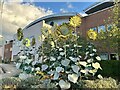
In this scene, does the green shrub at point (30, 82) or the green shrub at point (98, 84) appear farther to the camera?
the green shrub at point (30, 82)

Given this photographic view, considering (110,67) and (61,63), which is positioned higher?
(61,63)

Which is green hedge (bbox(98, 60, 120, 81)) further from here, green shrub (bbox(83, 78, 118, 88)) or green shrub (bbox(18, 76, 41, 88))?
green shrub (bbox(18, 76, 41, 88))

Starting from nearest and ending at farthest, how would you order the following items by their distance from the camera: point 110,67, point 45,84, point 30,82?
point 45,84, point 30,82, point 110,67

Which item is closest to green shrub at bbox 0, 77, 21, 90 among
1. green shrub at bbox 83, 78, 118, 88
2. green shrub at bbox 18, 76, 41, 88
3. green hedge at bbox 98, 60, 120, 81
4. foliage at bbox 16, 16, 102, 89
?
green shrub at bbox 18, 76, 41, 88

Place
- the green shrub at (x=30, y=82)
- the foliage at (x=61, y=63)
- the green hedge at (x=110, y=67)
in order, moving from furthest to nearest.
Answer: the green hedge at (x=110, y=67) → the green shrub at (x=30, y=82) → the foliage at (x=61, y=63)

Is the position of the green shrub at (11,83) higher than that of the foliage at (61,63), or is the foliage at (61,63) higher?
the foliage at (61,63)

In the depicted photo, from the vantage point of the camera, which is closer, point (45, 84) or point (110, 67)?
point (45, 84)

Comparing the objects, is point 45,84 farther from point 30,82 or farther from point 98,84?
point 98,84

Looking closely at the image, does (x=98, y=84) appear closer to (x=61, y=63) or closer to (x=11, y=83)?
(x=61, y=63)

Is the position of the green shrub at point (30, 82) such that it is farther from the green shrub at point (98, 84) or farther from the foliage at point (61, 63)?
the green shrub at point (98, 84)

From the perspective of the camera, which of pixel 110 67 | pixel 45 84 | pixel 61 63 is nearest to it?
pixel 61 63

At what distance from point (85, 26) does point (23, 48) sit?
31.0 feet

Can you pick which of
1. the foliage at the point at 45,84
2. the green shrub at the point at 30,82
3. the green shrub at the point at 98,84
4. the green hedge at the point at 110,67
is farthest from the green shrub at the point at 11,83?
the green hedge at the point at 110,67

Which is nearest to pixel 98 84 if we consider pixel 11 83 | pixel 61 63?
pixel 61 63
